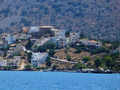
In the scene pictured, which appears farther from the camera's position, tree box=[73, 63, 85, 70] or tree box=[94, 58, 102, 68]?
tree box=[73, 63, 85, 70]

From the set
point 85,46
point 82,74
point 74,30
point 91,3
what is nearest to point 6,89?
point 82,74

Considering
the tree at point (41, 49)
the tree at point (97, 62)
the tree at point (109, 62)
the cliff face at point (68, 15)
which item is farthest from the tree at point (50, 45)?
the cliff face at point (68, 15)

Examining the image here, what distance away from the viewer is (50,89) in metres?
62.9

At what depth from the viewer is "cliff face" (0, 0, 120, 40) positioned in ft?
420

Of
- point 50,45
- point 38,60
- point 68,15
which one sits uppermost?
point 68,15

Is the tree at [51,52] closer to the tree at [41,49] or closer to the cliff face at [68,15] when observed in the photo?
the tree at [41,49]

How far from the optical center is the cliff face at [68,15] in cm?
12812

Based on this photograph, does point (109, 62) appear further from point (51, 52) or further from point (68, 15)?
point (68, 15)

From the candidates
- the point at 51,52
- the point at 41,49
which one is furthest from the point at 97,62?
the point at 41,49

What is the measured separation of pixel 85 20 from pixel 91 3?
5.96 m

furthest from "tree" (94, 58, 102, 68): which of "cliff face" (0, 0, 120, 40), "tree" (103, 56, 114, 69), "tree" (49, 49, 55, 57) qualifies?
"cliff face" (0, 0, 120, 40)

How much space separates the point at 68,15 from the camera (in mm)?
134500

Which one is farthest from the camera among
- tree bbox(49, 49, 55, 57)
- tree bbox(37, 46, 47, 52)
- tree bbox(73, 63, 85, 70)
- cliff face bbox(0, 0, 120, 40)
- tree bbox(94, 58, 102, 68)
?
cliff face bbox(0, 0, 120, 40)

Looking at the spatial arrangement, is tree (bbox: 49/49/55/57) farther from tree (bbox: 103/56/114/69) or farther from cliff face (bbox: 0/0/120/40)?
cliff face (bbox: 0/0/120/40)
